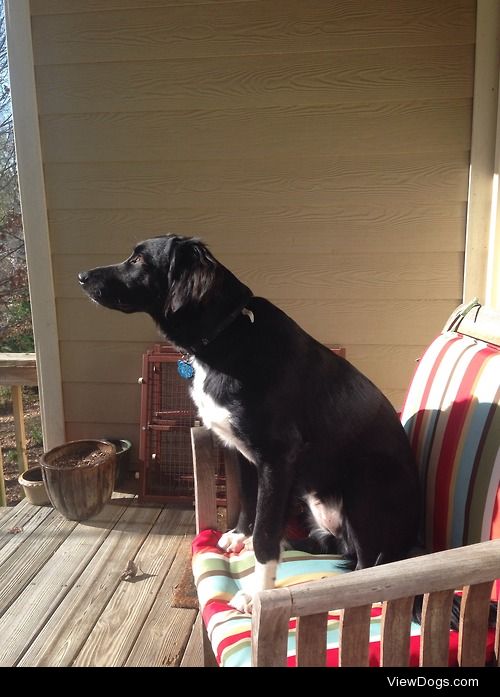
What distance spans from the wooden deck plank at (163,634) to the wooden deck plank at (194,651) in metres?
0.01

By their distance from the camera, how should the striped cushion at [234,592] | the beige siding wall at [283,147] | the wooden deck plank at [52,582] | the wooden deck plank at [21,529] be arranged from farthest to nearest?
the beige siding wall at [283,147]
the wooden deck plank at [21,529]
the wooden deck plank at [52,582]
the striped cushion at [234,592]

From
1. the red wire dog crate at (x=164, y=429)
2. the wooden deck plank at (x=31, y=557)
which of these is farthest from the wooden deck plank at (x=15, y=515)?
the red wire dog crate at (x=164, y=429)

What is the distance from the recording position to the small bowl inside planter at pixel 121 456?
2.58 meters

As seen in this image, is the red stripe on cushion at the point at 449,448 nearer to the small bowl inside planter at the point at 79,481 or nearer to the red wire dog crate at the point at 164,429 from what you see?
the red wire dog crate at the point at 164,429

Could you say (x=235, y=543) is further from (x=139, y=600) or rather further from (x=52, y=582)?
(x=52, y=582)

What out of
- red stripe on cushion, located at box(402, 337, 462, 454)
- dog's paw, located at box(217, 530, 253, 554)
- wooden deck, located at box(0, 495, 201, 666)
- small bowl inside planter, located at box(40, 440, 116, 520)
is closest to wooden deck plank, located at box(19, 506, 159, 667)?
wooden deck, located at box(0, 495, 201, 666)

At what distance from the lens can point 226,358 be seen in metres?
1.42

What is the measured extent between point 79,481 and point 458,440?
163cm

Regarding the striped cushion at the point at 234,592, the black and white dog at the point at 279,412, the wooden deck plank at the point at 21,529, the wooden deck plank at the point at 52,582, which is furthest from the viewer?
the wooden deck plank at the point at 21,529

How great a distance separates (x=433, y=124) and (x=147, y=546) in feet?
7.21

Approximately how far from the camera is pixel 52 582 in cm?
188

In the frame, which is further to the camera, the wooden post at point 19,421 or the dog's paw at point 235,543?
the wooden post at point 19,421

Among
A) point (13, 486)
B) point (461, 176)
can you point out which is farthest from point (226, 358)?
point (13, 486)
